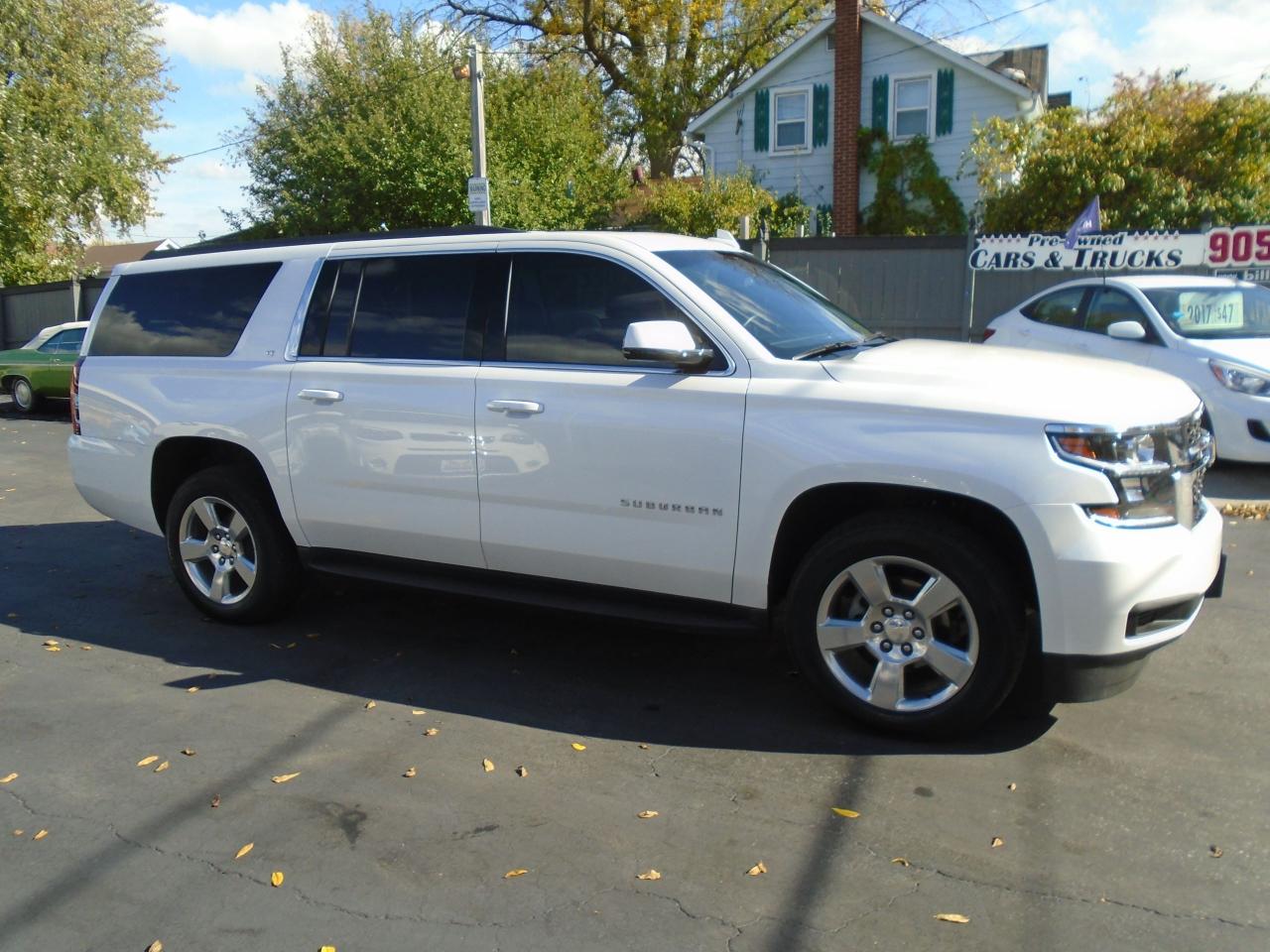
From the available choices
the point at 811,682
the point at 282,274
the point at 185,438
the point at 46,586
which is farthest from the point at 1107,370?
the point at 46,586

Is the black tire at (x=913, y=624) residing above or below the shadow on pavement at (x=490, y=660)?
above

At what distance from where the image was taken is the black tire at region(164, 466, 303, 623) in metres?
5.57

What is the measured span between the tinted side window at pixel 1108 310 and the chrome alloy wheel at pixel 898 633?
6691mm

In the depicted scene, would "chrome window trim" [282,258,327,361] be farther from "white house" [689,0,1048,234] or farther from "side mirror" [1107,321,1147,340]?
"white house" [689,0,1048,234]

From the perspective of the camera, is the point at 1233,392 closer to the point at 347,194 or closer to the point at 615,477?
the point at 615,477

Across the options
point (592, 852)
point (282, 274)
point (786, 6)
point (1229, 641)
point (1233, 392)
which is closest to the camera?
point (592, 852)

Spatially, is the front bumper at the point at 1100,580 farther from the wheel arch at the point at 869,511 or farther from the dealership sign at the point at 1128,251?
the dealership sign at the point at 1128,251

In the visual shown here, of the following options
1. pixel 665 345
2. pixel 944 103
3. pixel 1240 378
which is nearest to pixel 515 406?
pixel 665 345

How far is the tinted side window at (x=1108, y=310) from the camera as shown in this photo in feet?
31.8

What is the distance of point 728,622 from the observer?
4.34 m

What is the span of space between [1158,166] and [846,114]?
807 centimetres

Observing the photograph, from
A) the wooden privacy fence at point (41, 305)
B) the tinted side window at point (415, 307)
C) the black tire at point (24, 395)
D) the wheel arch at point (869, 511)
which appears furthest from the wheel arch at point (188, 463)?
the wooden privacy fence at point (41, 305)

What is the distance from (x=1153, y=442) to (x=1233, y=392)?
5.76m

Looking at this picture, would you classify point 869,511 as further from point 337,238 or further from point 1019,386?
point 337,238
